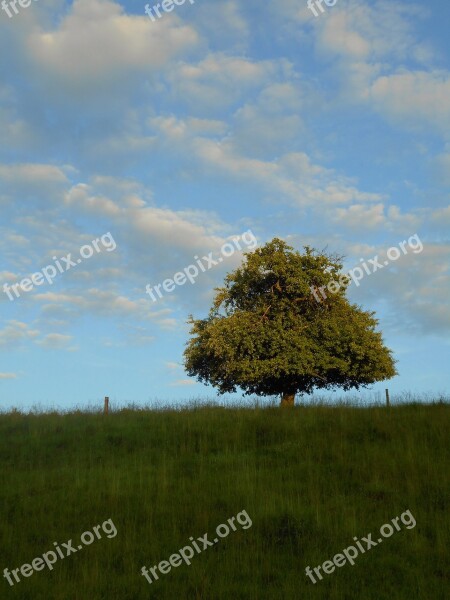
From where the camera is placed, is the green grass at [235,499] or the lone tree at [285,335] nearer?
the green grass at [235,499]

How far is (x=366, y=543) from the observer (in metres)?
13.0

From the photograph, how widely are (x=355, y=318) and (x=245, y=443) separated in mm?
20992

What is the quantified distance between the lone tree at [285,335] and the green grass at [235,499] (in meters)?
12.0

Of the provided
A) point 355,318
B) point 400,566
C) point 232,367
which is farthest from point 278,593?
point 355,318

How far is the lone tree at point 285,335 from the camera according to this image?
121 feet

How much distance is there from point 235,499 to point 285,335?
2176 centimetres

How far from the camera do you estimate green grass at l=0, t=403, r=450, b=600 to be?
449 inches

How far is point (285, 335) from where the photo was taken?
36.7 meters

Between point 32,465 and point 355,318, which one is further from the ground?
point 355,318

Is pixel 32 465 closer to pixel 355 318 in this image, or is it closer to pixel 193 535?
pixel 193 535

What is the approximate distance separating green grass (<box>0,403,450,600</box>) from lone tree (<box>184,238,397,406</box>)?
39.3ft

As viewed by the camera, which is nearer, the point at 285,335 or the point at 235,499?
the point at 235,499

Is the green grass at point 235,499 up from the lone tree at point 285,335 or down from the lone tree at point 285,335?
down

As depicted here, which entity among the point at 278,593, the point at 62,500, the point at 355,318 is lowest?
the point at 278,593
